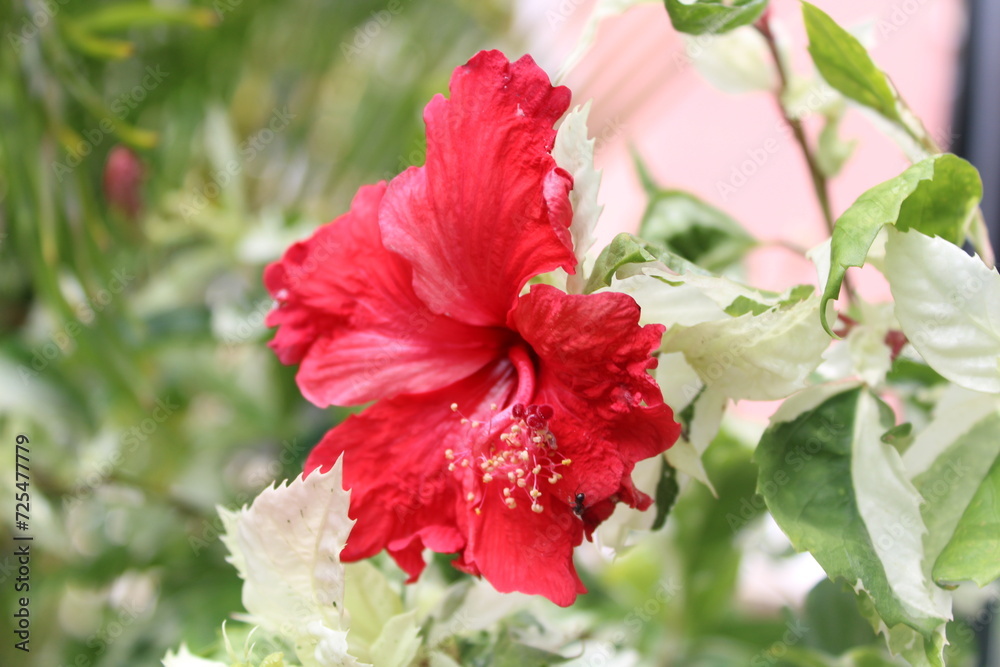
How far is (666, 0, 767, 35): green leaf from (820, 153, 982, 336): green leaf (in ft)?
0.29

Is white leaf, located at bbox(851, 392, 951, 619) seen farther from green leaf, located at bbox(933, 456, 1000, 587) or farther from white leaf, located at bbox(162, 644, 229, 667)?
white leaf, located at bbox(162, 644, 229, 667)

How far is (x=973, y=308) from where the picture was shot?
0.26 metres

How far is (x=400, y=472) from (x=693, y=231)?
22cm

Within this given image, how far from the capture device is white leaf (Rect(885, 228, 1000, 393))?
0.85 ft

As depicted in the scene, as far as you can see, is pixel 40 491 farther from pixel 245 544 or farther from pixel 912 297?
pixel 912 297

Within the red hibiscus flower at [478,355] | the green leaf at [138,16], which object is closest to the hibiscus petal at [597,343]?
the red hibiscus flower at [478,355]

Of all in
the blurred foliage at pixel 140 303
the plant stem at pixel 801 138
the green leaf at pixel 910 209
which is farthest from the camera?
the blurred foliage at pixel 140 303

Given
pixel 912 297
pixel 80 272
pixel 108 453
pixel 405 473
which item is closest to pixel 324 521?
pixel 405 473

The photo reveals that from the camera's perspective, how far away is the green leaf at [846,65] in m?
0.32

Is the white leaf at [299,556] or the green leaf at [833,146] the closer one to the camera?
the white leaf at [299,556]

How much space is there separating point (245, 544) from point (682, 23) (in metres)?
0.27

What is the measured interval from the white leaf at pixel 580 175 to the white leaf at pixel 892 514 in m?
0.13

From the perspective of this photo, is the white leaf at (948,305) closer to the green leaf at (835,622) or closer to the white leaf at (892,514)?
the white leaf at (892,514)

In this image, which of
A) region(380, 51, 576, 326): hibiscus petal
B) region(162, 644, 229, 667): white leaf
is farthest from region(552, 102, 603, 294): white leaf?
region(162, 644, 229, 667): white leaf
